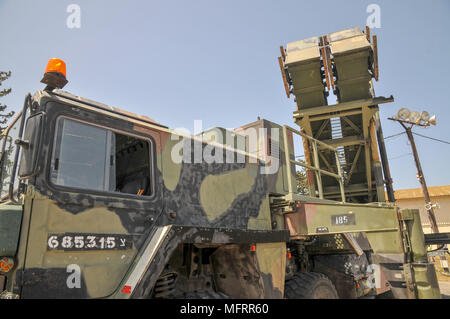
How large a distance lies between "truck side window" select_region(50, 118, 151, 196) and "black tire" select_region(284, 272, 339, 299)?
221 centimetres

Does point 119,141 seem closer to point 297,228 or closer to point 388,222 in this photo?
point 297,228

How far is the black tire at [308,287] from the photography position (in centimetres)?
395

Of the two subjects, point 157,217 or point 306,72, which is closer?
point 157,217

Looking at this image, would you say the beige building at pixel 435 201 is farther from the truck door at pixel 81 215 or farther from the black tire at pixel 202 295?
the truck door at pixel 81 215

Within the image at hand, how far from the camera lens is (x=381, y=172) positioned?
730 cm

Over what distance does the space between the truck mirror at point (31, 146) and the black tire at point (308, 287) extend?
303 cm

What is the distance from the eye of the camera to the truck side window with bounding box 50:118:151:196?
2.40 m

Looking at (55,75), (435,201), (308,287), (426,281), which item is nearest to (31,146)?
(55,75)

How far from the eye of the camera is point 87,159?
8.35 ft

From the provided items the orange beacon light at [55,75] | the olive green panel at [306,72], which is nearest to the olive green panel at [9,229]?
the orange beacon light at [55,75]

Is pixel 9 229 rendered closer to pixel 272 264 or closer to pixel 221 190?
pixel 221 190

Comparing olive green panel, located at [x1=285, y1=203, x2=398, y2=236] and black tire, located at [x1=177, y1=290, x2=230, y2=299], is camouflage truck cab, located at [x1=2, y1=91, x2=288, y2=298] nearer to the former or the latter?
black tire, located at [x1=177, y1=290, x2=230, y2=299]

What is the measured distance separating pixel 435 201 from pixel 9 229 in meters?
25.4
